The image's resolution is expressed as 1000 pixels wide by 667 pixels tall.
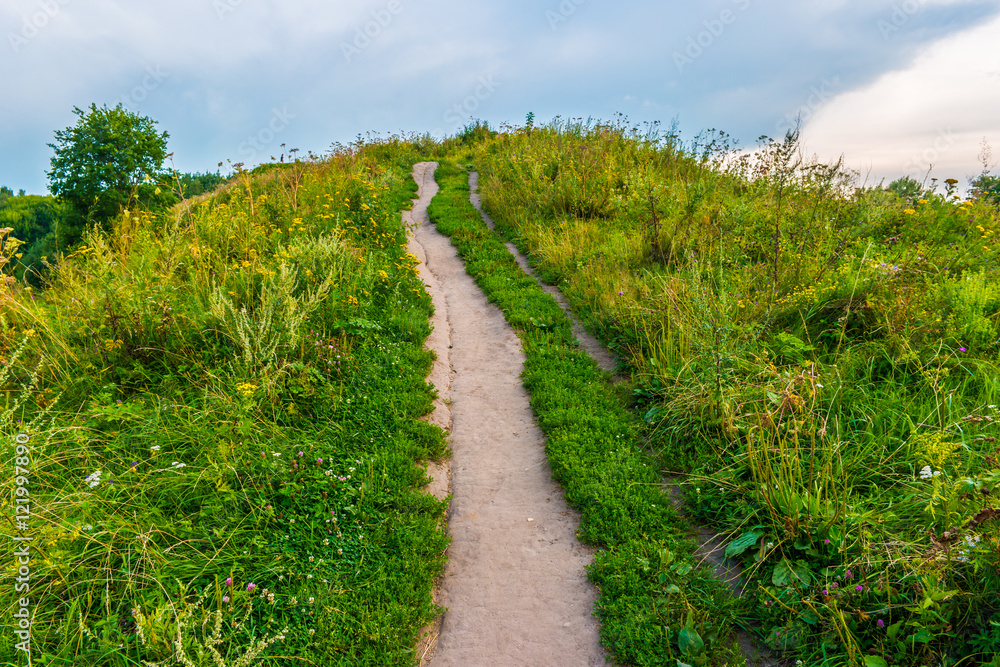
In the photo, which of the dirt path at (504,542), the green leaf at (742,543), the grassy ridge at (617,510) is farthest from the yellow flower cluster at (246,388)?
the green leaf at (742,543)

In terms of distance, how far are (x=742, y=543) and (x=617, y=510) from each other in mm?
917

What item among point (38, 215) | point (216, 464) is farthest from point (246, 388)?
point (38, 215)

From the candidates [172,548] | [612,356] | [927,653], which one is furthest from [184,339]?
[927,653]

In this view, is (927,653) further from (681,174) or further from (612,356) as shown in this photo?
(681,174)

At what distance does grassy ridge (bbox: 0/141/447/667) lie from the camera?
2.85 m

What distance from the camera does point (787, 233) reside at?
23.6 ft

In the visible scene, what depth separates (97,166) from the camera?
1912cm

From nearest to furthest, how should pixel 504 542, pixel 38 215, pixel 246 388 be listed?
pixel 504 542 < pixel 246 388 < pixel 38 215

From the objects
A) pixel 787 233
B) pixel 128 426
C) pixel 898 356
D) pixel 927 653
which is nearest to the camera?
pixel 927 653

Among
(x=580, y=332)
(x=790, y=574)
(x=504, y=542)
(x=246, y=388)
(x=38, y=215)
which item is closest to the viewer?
(x=790, y=574)

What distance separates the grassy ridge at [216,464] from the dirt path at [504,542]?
24cm

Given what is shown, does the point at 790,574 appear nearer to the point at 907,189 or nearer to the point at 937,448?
the point at 937,448

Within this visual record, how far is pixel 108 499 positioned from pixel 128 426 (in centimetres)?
93

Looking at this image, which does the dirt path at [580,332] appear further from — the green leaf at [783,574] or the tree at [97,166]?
the tree at [97,166]
